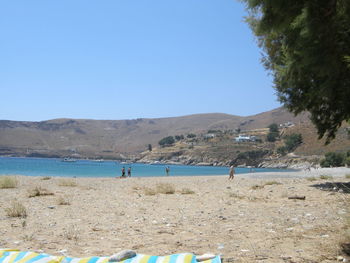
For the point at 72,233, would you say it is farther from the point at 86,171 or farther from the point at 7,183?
the point at 86,171

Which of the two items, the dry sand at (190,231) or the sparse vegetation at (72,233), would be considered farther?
the sparse vegetation at (72,233)

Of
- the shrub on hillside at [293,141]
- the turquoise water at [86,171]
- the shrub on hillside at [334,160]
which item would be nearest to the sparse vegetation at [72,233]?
the turquoise water at [86,171]

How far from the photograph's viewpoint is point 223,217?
345 inches

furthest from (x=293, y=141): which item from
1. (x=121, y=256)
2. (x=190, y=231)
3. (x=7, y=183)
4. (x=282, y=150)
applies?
(x=121, y=256)

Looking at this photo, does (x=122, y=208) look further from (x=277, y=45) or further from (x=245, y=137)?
(x=245, y=137)

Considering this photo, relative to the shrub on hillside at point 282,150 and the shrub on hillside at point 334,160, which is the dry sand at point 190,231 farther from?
the shrub on hillside at point 282,150

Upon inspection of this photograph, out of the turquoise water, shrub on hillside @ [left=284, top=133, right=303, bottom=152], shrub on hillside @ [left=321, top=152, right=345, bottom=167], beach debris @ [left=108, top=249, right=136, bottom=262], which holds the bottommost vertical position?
the turquoise water

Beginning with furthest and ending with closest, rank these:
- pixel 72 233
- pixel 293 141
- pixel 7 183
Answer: pixel 293 141
pixel 7 183
pixel 72 233

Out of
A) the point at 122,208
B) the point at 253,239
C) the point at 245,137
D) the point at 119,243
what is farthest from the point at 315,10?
the point at 245,137

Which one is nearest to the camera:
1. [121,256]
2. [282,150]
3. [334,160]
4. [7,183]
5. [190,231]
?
[121,256]

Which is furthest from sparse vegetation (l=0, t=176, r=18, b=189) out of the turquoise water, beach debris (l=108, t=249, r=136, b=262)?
the turquoise water

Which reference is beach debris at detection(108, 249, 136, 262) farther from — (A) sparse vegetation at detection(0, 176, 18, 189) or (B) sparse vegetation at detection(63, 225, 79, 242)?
(A) sparse vegetation at detection(0, 176, 18, 189)

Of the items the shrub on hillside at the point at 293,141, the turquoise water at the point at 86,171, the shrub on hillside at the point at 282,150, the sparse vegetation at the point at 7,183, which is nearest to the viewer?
the sparse vegetation at the point at 7,183

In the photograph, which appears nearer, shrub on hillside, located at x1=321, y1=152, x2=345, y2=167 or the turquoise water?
the turquoise water
